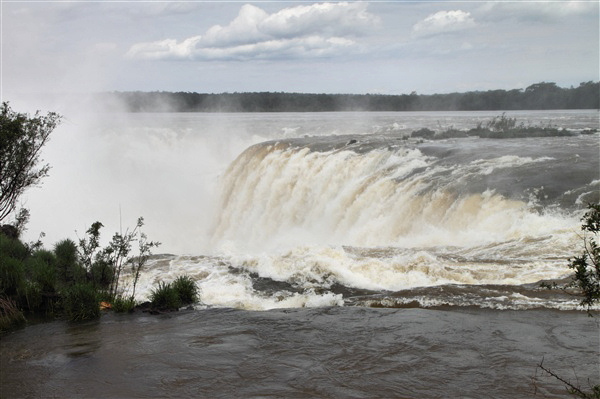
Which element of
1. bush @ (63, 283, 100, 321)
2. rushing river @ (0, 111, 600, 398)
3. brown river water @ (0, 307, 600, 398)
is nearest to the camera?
brown river water @ (0, 307, 600, 398)

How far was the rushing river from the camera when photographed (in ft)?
18.5

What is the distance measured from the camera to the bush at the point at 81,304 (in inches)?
301

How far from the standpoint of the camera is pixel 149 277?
10.5 metres

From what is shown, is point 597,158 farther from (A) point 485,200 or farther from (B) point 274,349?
(B) point 274,349

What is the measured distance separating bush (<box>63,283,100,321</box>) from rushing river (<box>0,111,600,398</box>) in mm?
220

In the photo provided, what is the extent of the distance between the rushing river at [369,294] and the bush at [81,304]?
22cm

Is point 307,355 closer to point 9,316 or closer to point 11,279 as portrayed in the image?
point 9,316

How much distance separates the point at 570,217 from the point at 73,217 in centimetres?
2193

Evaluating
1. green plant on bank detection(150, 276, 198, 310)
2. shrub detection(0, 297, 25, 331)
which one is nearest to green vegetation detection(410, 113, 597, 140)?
green plant on bank detection(150, 276, 198, 310)

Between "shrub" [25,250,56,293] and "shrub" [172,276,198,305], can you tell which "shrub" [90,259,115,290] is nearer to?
"shrub" [25,250,56,293]

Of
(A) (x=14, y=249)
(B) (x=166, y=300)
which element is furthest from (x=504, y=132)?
(A) (x=14, y=249)

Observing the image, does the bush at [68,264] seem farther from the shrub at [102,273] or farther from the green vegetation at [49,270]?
the shrub at [102,273]

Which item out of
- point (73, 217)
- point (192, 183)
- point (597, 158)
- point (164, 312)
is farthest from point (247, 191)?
point (164, 312)

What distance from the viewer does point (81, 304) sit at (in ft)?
25.1
